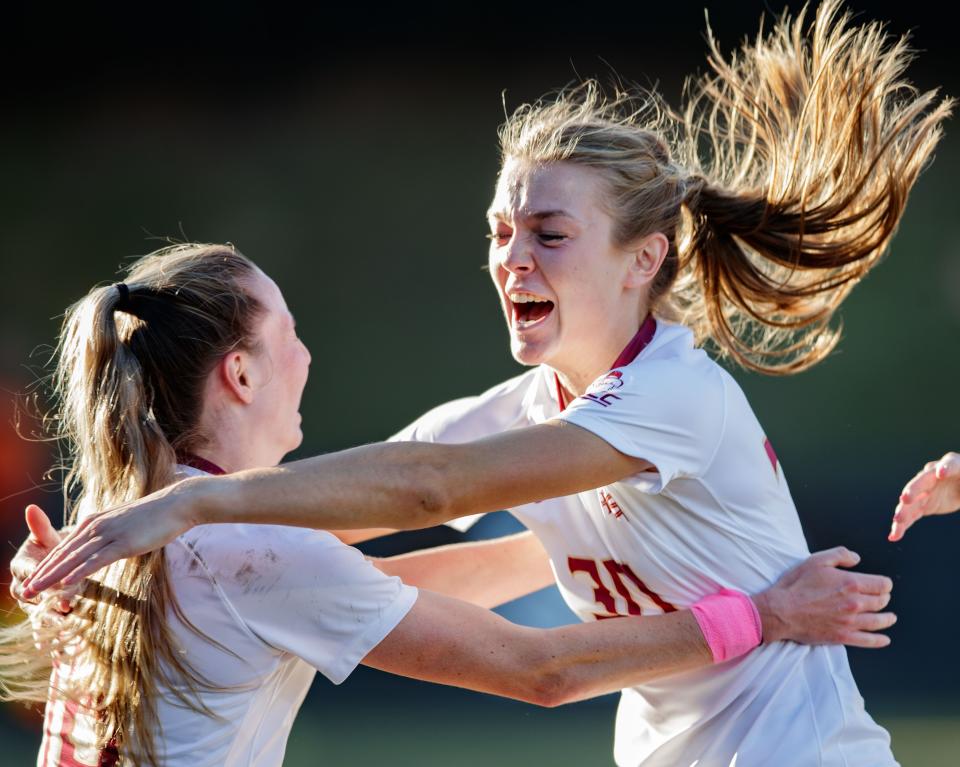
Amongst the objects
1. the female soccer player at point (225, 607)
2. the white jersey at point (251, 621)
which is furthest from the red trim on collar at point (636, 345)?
the white jersey at point (251, 621)

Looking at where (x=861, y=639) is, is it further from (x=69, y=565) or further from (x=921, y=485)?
(x=69, y=565)

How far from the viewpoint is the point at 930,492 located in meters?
2.63

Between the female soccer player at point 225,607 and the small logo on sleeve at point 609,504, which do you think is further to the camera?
the small logo on sleeve at point 609,504

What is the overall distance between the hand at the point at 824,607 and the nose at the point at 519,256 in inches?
31.8

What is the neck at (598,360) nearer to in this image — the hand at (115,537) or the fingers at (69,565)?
the hand at (115,537)

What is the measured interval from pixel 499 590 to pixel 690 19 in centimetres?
465

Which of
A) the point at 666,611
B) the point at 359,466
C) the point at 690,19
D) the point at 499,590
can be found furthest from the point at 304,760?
the point at 690,19

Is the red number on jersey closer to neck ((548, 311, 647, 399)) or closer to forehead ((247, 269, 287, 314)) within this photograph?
neck ((548, 311, 647, 399))

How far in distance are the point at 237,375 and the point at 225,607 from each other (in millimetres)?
460

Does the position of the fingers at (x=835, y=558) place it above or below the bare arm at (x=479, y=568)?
below

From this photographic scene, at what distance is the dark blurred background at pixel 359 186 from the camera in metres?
6.73

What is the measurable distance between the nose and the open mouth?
0.18 ft

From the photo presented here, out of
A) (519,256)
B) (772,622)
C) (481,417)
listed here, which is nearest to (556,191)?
(519,256)

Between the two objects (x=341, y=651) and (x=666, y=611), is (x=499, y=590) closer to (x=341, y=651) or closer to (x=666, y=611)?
(x=666, y=611)
